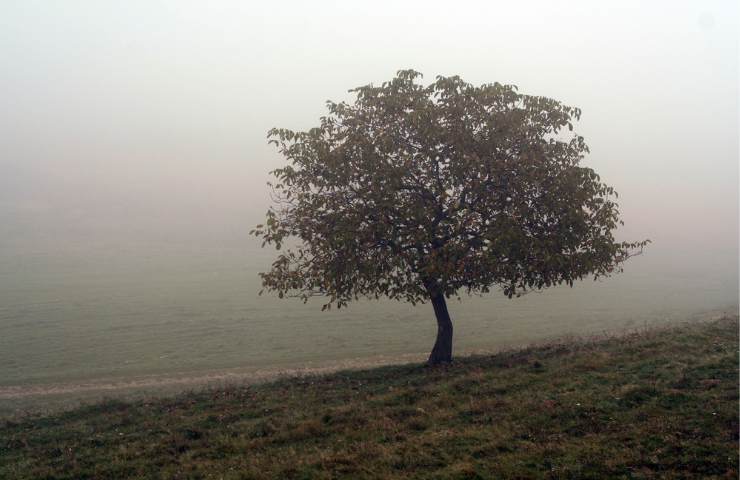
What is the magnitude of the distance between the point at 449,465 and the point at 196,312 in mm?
60789

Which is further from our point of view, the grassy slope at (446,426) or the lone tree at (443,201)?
the lone tree at (443,201)

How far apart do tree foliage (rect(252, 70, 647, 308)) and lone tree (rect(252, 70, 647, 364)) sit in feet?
0.20

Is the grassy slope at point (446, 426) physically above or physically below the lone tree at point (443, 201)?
below

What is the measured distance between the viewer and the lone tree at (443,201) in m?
24.9

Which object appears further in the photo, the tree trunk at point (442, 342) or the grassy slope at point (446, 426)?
the tree trunk at point (442, 342)

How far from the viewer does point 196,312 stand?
2721 inches

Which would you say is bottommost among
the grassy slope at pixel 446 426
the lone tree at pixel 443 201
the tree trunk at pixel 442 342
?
the grassy slope at pixel 446 426

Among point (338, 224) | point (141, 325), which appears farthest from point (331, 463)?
point (141, 325)

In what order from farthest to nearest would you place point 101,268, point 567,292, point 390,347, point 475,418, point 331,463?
1. point 101,268
2. point 567,292
3. point 390,347
4. point 475,418
5. point 331,463

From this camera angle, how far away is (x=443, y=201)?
26.2 m

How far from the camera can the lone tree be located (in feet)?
81.8

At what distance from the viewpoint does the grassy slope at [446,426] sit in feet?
41.6

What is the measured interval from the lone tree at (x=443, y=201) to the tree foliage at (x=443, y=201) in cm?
6

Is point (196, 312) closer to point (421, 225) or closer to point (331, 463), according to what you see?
point (421, 225)
